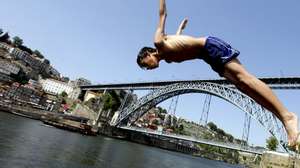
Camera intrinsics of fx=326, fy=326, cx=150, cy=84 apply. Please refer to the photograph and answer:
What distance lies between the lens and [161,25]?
2.19m

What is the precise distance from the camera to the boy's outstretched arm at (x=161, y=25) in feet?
7.04

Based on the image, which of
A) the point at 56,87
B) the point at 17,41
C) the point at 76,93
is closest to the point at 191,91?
the point at 76,93

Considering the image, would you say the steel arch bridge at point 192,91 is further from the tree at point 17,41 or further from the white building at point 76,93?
the tree at point 17,41

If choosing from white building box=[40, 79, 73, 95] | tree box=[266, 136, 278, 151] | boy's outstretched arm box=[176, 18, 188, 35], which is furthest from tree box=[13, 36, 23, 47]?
boy's outstretched arm box=[176, 18, 188, 35]

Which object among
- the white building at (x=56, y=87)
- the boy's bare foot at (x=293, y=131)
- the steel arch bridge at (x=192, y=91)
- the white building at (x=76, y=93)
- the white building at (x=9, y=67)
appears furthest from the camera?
the white building at (x=56, y=87)

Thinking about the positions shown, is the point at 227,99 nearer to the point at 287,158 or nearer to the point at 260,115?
the point at 260,115

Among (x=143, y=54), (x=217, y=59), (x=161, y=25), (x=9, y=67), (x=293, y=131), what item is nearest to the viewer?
(x=293, y=131)

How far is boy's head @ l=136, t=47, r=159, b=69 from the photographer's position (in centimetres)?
223

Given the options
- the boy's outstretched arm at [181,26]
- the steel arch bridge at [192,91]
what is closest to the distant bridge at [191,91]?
the steel arch bridge at [192,91]

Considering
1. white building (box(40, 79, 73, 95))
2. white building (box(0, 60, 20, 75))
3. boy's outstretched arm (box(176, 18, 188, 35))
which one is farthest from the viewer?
white building (box(40, 79, 73, 95))

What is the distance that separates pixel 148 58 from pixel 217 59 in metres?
0.49

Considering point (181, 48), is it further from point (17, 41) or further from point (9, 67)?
point (17, 41)

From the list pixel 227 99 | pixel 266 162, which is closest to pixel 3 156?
pixel 266 162

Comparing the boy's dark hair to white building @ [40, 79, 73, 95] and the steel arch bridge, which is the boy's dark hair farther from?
white building @ [40, 79, 73, 95]
